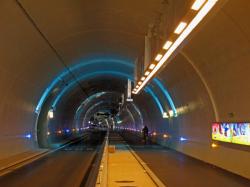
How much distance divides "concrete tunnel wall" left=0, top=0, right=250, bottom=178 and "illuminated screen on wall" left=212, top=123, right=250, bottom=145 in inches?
11.7

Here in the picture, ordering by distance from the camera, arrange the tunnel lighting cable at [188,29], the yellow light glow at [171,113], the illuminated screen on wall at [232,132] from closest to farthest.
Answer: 1. the tunnel lighting cable at [188,29]
2. the illuminated screen on wall at [232,132]
3. the yellow light glow at [171,113]

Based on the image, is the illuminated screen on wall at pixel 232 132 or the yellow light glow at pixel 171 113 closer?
the illuminated screen on wall at pixel 232 132

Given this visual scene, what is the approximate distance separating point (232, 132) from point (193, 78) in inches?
177

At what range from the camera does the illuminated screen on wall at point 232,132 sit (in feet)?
44.3

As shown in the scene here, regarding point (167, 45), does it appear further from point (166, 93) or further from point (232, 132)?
point (166, 93)

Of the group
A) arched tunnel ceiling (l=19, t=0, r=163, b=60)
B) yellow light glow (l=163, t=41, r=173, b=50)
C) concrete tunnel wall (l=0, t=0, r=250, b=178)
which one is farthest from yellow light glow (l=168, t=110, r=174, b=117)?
yellow light glow (l=163, t=41, r=173, b=50)

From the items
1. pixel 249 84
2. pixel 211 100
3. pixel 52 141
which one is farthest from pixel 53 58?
pixel 52 141

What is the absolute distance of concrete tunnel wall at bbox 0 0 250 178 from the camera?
1266cm

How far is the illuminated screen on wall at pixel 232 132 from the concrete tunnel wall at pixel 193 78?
30 cm

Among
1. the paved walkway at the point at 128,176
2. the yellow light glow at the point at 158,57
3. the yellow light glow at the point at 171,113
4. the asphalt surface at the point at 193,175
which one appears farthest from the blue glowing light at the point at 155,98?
the yellow light glow at the point at 158,57

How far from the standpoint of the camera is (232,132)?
48.0 feet

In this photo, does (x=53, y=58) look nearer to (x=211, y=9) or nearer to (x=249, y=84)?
(x=249, y=84)

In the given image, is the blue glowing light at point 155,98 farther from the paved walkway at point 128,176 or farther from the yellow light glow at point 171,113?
the paved walkway at point 128,176

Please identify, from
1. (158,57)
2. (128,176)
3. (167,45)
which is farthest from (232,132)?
(167,45)
